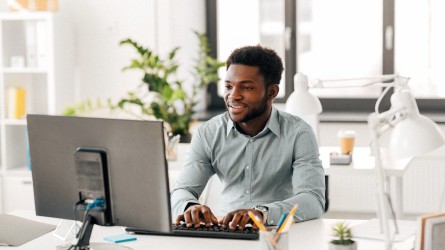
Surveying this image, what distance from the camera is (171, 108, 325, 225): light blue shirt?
115 inches

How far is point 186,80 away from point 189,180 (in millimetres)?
2646

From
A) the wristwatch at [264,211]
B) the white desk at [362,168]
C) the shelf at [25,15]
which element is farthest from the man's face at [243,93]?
the shelf at [25,15]

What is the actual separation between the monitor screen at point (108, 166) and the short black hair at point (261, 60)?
0.85 m

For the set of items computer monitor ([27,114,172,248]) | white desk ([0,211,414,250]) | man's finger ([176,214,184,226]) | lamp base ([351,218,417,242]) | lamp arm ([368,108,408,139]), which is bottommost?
white desk ([0,211,414,250])

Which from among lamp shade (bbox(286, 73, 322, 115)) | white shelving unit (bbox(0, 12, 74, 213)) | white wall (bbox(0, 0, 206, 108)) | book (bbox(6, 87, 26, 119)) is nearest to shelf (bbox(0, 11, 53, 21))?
white shelving unit (bbox(0, 12, 74, 213))

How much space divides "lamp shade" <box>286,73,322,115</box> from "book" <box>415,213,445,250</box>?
173 centimetres

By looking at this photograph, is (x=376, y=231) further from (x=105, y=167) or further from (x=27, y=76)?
(x=27, y=76)

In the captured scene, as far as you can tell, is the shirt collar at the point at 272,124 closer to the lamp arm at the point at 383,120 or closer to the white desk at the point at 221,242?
the white desk at the point at 221,242

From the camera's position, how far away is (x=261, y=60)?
2975mm

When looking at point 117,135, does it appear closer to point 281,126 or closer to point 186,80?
point 281,126

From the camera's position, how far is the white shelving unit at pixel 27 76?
5.16 metres

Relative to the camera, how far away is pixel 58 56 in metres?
5.23

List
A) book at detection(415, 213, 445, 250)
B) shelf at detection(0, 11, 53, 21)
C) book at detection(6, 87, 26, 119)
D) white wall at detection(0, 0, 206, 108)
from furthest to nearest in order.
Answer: white wall at detection(0, 0, 206, 108), book at detection(6, 87, 26, 119), shelf at detection(0, 11, 53, 21), book at detection(415, 213, 445, 250)

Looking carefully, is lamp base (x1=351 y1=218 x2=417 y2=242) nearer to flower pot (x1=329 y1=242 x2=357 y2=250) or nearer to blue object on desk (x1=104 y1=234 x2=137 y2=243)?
flower pot (x1=329 y1=242 x2=357 y2=250)
